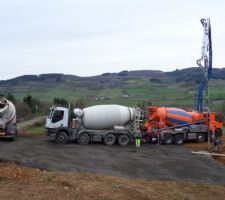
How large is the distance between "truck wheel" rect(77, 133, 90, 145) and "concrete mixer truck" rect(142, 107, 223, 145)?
12.9ft

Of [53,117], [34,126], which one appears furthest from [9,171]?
[34,126]

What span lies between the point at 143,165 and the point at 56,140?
377 inches

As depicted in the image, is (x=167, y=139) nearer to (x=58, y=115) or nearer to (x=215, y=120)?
(x=215, y=120)

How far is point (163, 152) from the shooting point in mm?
26266

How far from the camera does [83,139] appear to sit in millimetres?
29469

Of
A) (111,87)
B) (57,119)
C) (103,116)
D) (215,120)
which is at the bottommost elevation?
(57,119)

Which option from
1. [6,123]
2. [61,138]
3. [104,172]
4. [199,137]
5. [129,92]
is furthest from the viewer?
[129,92]

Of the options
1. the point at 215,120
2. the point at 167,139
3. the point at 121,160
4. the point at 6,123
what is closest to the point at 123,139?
the point at 167,139

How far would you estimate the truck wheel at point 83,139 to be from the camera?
96.4ft

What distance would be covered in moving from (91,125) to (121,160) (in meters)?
7.59

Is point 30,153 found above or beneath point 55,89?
beneath

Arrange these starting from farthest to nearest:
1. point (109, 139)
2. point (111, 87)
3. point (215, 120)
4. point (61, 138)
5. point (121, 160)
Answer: point (111, 87) < point (215, 120) < point (109, 139) < point (61, 138) < point (121, 160)

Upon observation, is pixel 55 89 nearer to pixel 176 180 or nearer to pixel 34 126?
pixel 34 126

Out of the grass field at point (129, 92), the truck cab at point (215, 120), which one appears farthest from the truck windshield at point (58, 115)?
the grass field at point (129, 92)
